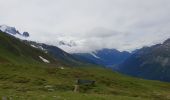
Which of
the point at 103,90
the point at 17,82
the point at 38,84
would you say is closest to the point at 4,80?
the point at 17,82

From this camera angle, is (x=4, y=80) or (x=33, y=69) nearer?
(x=4, y=80)

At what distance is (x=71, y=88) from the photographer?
64.1 m

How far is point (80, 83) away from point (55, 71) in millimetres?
21599

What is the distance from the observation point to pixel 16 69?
86438mm

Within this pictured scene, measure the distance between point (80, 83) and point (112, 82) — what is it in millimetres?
15465

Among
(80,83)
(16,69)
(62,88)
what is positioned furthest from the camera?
(16,69)

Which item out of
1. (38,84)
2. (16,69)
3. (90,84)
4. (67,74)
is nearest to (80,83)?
(90,84)

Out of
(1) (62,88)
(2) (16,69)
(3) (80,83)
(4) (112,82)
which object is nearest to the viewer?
(1) (62,88)

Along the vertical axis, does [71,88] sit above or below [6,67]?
below

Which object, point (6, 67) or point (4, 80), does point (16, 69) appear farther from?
point (4, 80)

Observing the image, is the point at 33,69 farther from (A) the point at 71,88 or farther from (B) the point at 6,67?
(A) the point at 71,88

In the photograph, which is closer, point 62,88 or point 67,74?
point 62,88

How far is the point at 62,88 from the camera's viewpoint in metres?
62.6

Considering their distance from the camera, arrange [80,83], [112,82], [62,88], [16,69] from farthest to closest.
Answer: [16,69] → [112,82] → [80,83] → [62,88]
